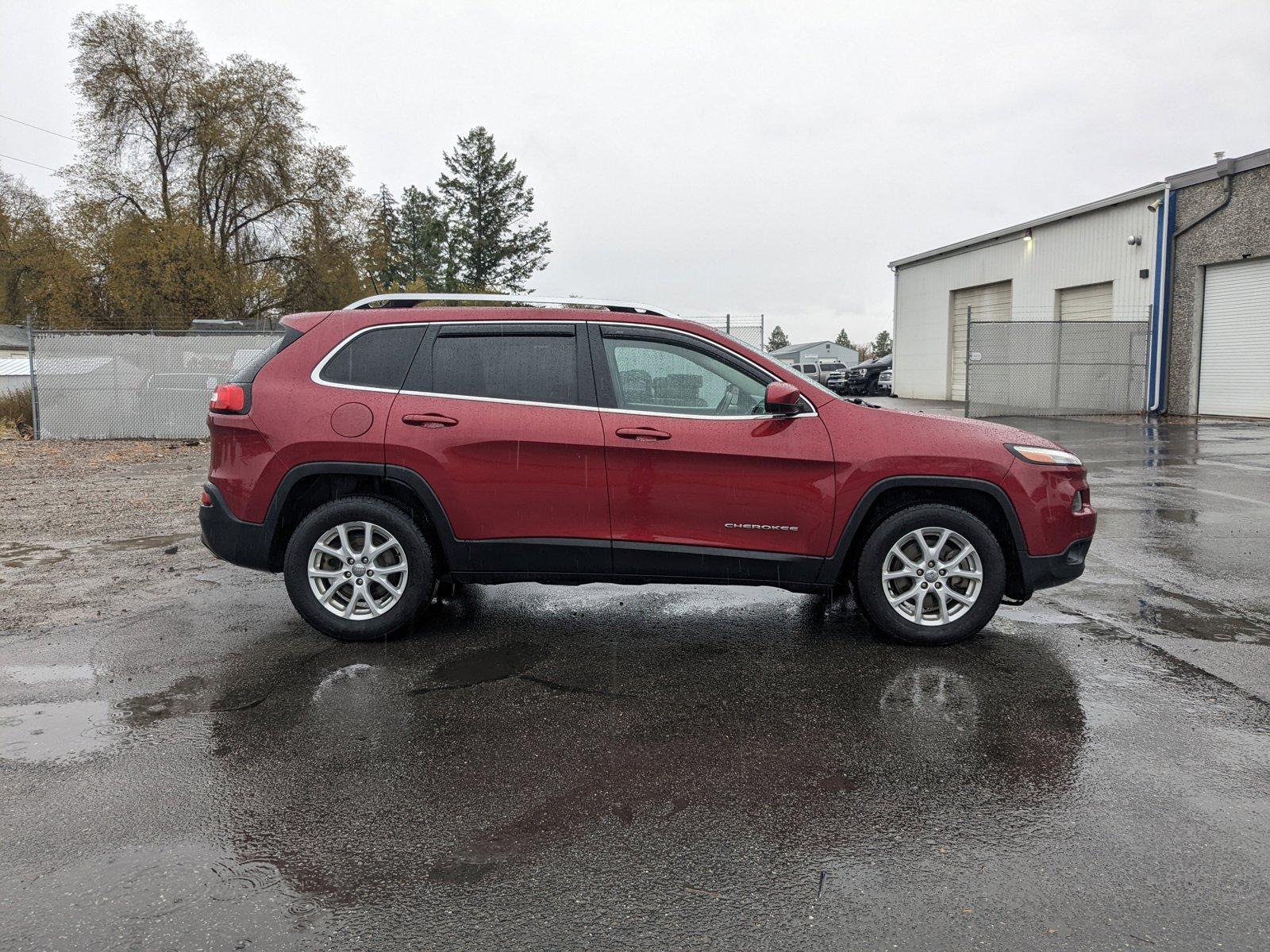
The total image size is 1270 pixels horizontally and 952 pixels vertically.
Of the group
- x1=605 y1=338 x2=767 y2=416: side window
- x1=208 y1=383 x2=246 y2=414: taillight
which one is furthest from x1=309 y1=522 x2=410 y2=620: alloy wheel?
x1=605 y1=338 x2=767 y2=416: side window

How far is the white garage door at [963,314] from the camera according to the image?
102ft

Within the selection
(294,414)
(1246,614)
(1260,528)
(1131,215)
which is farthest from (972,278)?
(294,414)

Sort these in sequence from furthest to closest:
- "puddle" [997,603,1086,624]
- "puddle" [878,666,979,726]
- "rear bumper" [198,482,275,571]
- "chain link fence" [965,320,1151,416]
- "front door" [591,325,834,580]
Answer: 1. "chain link fence" [965,320,1151,416]
2. "puddle" [997,603,1086,624]
3. "rear bumper" [198,482,275,571]
4. "front door" [591,325,834,580]
5. "puddle" [878,666,979,726]

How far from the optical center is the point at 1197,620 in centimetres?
562

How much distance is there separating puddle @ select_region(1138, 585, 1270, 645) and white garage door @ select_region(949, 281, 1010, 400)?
26.8m

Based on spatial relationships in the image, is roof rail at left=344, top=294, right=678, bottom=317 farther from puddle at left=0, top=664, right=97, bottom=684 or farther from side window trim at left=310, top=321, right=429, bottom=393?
puddle at left=0, top=664, right=97, bottom=684

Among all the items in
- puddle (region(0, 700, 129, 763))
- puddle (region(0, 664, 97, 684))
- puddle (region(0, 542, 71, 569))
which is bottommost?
puddle (region(0, 700, 129, 763))

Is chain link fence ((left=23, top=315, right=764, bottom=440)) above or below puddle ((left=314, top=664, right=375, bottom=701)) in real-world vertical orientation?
above

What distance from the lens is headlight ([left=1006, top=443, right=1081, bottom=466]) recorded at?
5059 mm

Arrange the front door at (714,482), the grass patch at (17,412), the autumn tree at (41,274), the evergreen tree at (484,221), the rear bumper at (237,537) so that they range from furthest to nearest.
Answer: the evergreen tree at (484,221) → the autumn tree at (41,274) → the grass patch at (17,412) → the rear bumper at (237,537) → the front door at (714,482)

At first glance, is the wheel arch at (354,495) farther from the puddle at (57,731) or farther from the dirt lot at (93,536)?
the dirt lot at (93,536)

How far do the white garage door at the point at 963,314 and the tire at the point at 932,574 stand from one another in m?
28.2

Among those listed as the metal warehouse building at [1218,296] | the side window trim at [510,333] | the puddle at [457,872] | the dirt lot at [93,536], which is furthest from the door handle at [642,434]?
the metal warehouse building at [1218,296]

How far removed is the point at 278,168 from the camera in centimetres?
4119
